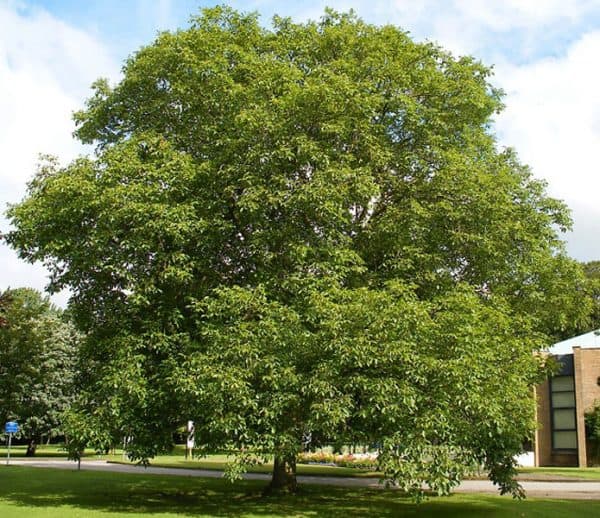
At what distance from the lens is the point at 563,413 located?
4075 cm

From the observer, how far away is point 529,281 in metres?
20.2

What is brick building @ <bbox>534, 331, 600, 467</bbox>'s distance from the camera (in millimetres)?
39656

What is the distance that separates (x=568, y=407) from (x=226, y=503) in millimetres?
27699

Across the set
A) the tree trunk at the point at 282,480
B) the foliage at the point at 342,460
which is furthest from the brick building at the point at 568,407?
the tree trunk at the point at 282,480

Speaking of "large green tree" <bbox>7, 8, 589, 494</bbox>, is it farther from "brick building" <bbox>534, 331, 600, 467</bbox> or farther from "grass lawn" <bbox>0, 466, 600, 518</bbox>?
"brick building" <bbox>534, 331, 600, 467</bbox>

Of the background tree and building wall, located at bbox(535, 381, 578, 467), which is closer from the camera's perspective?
building wall, located at bbox(535, 381, 578, 467)

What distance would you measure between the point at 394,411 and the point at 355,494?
9703mm

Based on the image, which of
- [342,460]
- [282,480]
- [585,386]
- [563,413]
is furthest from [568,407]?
[282,480]

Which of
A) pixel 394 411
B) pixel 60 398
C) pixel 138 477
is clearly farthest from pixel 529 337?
pixel 60 398

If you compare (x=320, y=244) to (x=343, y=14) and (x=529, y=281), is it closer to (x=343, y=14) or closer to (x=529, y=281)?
(x=529, y=281)

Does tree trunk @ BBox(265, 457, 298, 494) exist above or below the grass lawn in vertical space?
above

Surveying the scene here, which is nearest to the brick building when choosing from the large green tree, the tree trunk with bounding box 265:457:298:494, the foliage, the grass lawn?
the foliage

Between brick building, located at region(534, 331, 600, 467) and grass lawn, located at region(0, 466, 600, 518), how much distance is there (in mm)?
20211

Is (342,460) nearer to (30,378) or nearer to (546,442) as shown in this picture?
(546,442)
